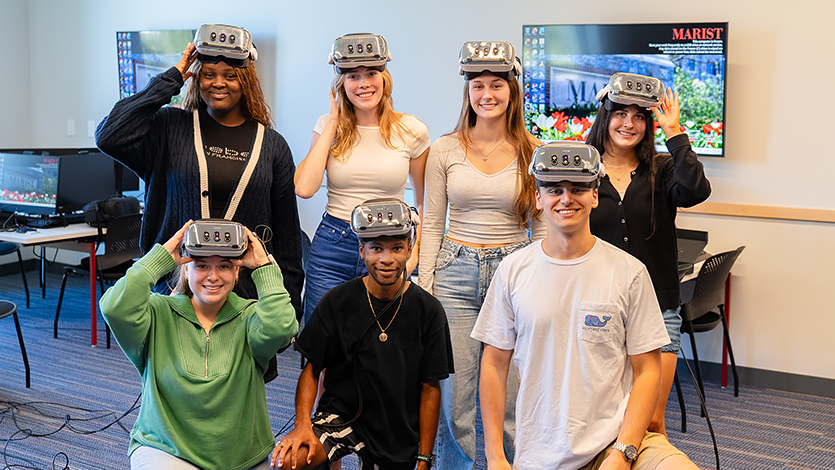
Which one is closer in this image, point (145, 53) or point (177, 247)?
point (177, 247)

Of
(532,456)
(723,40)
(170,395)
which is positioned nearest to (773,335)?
(723,40)

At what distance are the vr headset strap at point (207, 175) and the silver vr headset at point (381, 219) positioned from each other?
36 cm

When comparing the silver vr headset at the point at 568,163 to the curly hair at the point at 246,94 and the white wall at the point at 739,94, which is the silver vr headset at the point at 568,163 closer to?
the curly hair at the point at 246,94

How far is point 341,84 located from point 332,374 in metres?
0.98

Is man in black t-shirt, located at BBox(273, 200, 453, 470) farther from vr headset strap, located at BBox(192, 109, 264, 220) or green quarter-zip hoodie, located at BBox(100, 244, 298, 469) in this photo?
vr headset strap, located at BBox(192, 109, 264, 220)

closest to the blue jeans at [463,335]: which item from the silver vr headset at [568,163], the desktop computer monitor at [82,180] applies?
the silver vr headset at [568,163]

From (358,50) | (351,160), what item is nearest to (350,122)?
(351,160)

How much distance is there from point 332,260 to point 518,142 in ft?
2.44

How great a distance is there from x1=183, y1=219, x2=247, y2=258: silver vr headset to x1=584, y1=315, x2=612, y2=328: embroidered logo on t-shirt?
910 mm

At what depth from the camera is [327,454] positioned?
2008mm

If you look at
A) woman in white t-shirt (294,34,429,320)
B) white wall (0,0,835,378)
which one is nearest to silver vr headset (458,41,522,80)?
woman in white t-shirt (294,34,429,320)

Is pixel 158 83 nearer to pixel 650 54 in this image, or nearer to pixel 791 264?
pixel 650 54

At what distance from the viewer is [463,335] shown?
92.4 inches

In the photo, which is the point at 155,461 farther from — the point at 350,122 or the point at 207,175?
the point at 350,122
